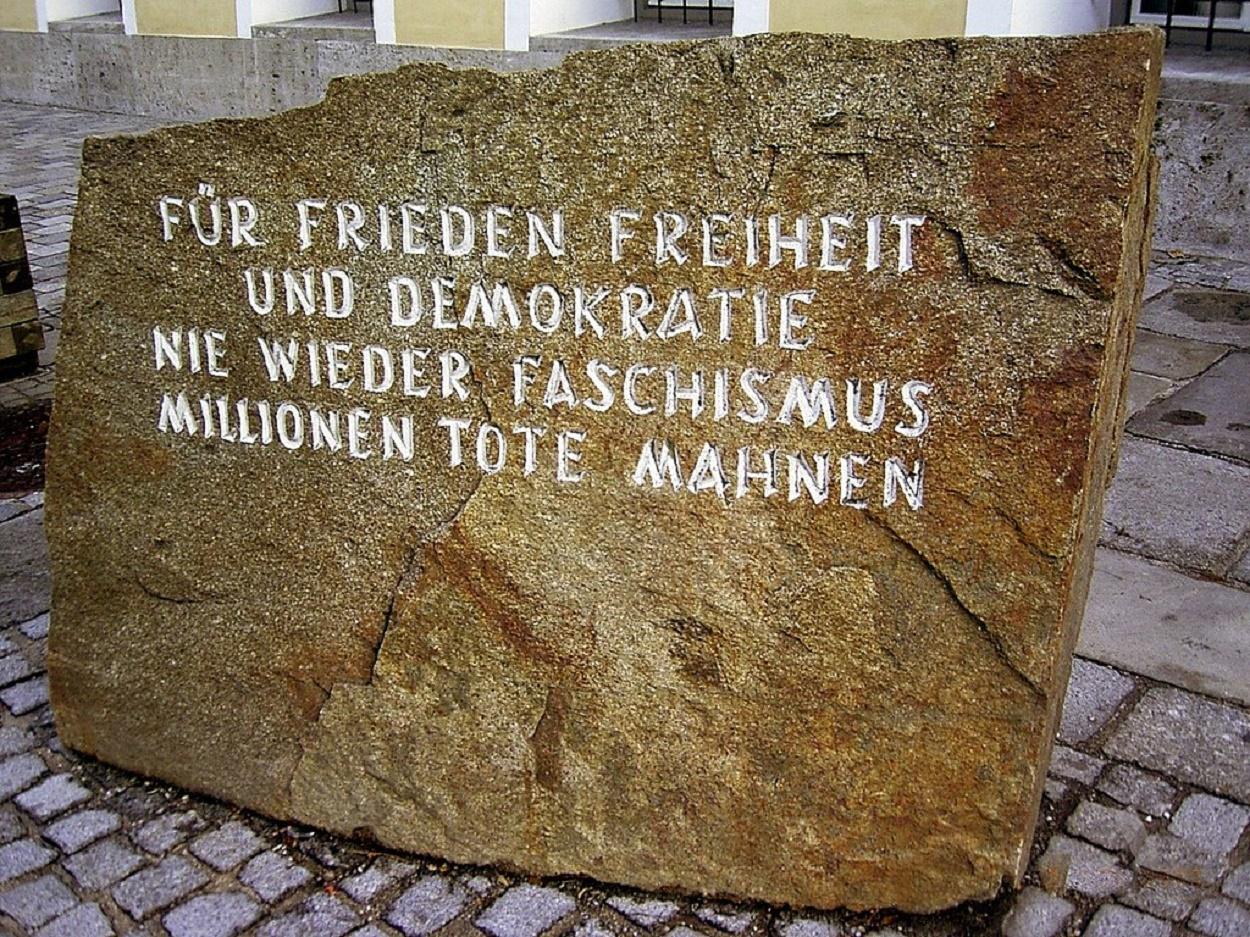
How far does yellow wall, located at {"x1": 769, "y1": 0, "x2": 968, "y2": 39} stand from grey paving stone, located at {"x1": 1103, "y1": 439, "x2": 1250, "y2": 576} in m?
2.60

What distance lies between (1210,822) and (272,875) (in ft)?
5.53

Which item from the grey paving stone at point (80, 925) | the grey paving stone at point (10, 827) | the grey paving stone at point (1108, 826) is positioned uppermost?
the grey paving stone at point (1108, 826)

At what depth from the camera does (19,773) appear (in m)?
2.76

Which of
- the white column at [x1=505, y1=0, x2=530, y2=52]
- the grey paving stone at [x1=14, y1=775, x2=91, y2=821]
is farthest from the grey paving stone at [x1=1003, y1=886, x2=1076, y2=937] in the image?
the white column at [x1=505, y1=0, x2=530, y2=52]

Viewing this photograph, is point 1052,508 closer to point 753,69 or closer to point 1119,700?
point 753,69

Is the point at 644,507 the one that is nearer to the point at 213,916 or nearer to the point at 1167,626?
the point at 213,916

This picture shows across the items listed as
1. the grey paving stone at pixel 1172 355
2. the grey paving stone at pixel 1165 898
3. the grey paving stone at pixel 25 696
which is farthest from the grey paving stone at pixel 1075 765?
the grey paving stone at pixel 1172 355

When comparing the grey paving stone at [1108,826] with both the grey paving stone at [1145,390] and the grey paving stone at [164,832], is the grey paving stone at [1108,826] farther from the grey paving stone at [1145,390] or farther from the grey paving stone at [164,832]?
the grey paving stone at [1145,390]

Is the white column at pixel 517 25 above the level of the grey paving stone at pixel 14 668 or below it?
above

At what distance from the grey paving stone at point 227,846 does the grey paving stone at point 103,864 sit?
0.11 metres

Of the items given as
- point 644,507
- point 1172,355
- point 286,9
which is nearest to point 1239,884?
point 644,507

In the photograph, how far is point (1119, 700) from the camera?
2959 millimetres

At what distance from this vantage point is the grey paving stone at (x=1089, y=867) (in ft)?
7.87

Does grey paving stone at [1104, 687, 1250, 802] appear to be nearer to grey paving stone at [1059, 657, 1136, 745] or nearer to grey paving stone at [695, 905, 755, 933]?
grey paving stone at [1059, 657, 1136, 745]
